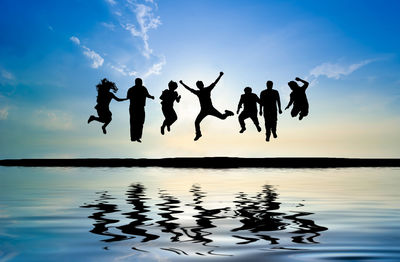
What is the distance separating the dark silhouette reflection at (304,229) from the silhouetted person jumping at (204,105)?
1056 centimetres

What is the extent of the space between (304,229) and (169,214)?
2.83 metres

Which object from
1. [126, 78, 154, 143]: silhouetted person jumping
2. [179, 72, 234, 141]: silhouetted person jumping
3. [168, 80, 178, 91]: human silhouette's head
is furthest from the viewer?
[168, 80, 178, 91]: human silhouette's head

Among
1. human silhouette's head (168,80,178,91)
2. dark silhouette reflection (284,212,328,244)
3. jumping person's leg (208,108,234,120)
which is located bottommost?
dark silhouette reflection (284,212,328,244)

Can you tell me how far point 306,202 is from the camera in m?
11.3

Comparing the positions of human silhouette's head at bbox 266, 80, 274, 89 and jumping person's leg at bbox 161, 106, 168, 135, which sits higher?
human silhouette's head at bbox 266, 80, 274, 89

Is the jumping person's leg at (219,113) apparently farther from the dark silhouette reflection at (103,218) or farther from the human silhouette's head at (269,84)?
the dark silhouette reflection at (103,218)

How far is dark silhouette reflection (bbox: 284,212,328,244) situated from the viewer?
6359mm

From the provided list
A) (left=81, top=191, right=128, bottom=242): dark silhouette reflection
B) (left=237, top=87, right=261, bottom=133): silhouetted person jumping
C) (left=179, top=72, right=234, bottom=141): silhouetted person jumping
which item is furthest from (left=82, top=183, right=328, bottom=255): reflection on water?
(left=237, top=87, right=261, bottom=133): silhouetted person jumping

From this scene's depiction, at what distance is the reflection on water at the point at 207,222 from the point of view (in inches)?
254

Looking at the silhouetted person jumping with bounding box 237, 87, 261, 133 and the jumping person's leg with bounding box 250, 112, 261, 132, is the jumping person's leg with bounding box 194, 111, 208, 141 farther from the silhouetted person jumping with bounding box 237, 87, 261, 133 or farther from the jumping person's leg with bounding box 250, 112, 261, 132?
the jumping person's leg with bounding box 250, 112, 261, 132

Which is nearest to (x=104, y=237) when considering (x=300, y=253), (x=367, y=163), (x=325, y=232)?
(x=300, y=253)

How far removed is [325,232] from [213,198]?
17.2ft

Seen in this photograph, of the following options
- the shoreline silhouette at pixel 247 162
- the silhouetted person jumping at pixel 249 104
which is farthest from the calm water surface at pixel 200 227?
the shoreline silhouette at pixel 247 162

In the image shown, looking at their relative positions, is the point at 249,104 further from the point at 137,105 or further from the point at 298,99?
the point at 137,105
